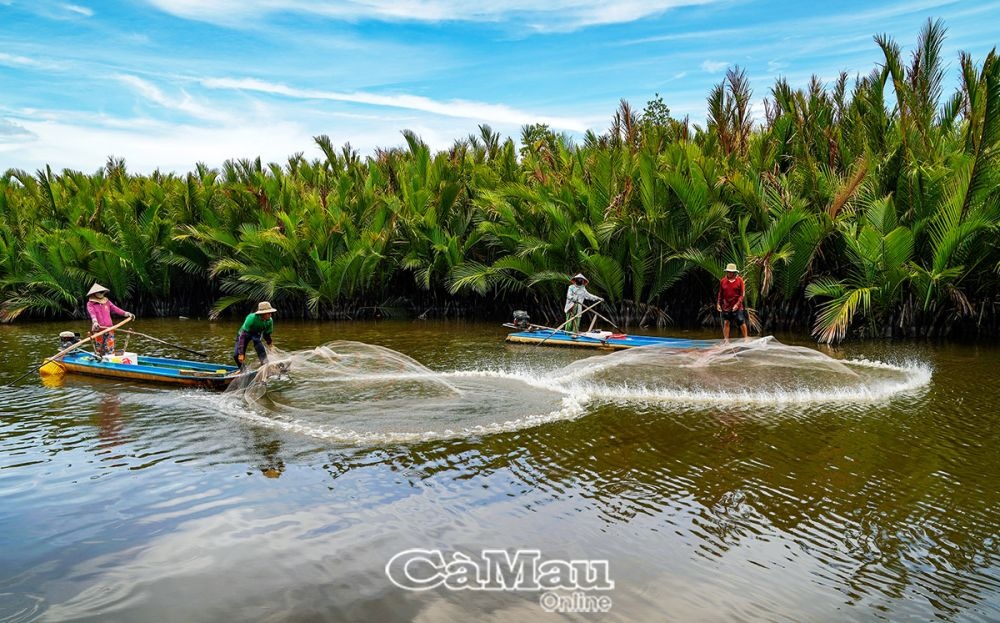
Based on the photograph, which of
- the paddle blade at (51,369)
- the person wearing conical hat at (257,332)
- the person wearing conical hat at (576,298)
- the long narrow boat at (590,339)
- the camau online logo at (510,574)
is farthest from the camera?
the person wearing conical hat at (576,298)

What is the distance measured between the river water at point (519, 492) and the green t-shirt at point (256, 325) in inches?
33.9

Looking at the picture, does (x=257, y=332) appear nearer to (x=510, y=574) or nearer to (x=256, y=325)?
(x=256, y=325)

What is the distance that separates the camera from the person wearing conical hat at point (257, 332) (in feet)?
35.2

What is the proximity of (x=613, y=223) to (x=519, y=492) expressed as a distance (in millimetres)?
11997

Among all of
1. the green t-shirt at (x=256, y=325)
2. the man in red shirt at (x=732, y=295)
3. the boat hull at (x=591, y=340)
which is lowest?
the boat hull at (x=591, y=340)

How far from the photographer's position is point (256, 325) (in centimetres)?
1084

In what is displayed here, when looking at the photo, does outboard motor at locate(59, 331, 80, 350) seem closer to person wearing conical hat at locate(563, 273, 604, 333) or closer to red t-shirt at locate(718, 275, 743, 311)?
person wearing conical hat at locate(563, 273, 604, 333)

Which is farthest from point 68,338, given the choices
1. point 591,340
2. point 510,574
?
point 510,574

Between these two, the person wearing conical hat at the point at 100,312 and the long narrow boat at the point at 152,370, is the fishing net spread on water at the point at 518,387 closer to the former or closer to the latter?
the long narrow boat at the point at 152,370

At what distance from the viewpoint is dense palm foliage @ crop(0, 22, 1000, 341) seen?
14.6m

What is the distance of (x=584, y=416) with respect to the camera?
8.99m

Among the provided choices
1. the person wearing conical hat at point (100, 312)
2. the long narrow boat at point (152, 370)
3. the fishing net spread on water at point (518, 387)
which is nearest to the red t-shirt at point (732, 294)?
the fishing net spread on water at point (518, 387)

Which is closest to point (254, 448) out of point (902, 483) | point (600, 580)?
point (600, 580)

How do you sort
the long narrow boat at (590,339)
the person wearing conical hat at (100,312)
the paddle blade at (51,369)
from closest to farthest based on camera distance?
the paddle blade at (51,369) < the person wearing conical hat at (100,312) < the long narrow boat at (590,339)
